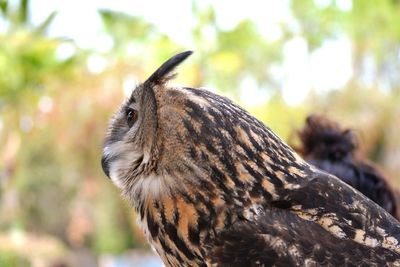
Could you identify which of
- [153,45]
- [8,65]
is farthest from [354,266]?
[153,45]

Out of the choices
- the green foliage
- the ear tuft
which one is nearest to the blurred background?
the green foliage

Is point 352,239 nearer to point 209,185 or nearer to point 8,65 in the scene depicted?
point 209,185

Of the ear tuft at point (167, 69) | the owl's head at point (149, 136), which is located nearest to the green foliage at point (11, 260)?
the owl's head at point (149, 136)

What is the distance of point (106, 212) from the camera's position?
810 cm

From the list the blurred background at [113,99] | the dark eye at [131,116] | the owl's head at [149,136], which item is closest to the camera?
the owl's head at [149,136]

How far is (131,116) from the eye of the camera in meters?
1.42

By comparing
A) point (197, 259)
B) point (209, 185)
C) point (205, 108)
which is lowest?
point (197, 259)

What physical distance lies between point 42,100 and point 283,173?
5.84 m

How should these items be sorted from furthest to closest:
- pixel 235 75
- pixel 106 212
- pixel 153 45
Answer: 1. pixel 235 75
2. pixel 106 212
3. pixel 153 45

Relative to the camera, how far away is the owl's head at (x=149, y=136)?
1.19 m

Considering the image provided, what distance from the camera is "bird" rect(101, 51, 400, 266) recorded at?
3.55ft

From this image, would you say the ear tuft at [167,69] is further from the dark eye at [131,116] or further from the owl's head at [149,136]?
the dark eye at [131,116]

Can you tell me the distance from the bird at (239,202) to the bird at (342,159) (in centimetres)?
26

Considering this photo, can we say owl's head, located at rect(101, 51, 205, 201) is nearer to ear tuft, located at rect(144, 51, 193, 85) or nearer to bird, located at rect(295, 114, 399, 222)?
ear tuft, located at rect(144, 51, 193, 85)
